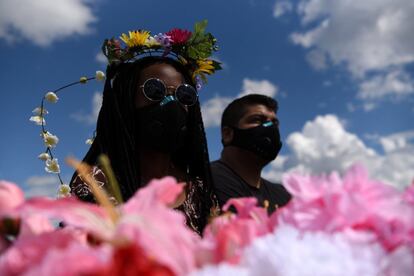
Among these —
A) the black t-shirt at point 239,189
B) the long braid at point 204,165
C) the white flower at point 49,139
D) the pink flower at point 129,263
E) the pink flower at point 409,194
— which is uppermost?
the white flower at point 49,139

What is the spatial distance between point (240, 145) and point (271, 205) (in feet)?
3.03

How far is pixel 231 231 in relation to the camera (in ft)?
1.82

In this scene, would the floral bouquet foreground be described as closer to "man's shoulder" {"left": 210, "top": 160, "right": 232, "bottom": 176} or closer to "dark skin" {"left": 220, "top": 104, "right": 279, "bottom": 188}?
"man's shoulder" {"left": 210, "top": 160, "right": 232, "bottom": 176}

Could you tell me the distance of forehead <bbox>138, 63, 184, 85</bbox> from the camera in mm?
2564

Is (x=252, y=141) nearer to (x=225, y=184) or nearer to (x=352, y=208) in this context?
(x=225, y=184)

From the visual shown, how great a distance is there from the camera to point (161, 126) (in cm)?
245

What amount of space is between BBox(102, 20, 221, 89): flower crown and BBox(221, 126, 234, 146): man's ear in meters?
1.92

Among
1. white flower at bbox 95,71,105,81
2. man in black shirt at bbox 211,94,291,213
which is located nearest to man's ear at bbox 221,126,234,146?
man in black shirt at bbox 211,94,291,213

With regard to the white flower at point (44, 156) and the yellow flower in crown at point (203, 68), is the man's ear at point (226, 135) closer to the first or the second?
the white flower at point (44, 156)

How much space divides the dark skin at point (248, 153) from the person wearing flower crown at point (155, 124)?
168cm

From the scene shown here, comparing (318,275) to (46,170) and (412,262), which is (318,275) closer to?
(412,262)

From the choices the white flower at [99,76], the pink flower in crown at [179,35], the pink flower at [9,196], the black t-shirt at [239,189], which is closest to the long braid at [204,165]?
the pink flower in crown at [179,35]

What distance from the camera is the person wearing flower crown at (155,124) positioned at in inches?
94.5

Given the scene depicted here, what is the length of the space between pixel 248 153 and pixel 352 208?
4208 millimetres
